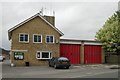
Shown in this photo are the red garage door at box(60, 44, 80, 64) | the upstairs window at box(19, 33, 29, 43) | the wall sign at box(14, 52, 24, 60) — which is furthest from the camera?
the red garage door at box(60, 44, 80, 64)

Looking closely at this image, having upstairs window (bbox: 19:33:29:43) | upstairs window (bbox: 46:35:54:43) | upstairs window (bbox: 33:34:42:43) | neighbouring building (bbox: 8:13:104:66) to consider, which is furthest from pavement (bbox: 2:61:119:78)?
upstairs window (bbox: 46:35:54:43)

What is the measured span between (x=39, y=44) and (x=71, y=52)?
592 cm

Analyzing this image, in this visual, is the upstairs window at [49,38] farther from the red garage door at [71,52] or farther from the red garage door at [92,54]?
the red garage door at [92,54]

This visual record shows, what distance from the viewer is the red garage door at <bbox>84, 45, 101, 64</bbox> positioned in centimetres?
4434

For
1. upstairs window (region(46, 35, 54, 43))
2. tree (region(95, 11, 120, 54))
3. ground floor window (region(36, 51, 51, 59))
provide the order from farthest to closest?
tree (region(95, 11, 120, 54))
upstairs window (region(46, 35, 54, 43))
ground floor window (region(36, 51, 51, 59))

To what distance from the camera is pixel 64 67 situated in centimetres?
3316

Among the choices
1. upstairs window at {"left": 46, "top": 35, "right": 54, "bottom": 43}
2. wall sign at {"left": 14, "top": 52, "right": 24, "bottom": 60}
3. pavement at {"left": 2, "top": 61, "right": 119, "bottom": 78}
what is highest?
upstairs window at {"left": 46, "top": 35, "right": 54, "bottom": 43}

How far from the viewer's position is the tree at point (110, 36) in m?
45.8

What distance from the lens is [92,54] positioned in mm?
44844

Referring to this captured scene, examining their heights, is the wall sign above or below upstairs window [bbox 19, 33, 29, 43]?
below

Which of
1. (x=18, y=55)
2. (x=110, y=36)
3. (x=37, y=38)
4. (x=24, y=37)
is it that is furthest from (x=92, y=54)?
(x=18, y=55)

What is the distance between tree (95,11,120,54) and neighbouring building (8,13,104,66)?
182 inches

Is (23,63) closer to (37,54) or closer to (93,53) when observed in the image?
(37,54)

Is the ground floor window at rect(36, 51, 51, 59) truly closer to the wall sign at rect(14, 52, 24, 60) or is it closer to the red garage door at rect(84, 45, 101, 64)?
the wall sign at rect(14, 52, 24, 60)
